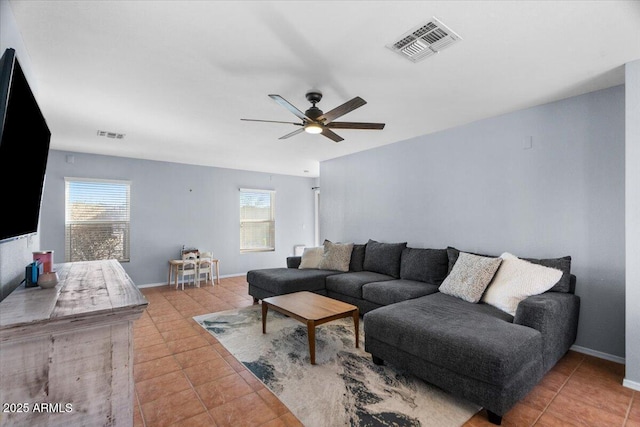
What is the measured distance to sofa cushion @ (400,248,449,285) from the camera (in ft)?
12.1

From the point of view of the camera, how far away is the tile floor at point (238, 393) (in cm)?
189

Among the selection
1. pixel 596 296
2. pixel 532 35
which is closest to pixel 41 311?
pixel 532 35

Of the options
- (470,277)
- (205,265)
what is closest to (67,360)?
(470,277)

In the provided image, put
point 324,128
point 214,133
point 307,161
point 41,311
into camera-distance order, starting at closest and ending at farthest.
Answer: point 41,311 < point 324,128 < point 214,133 < point 307,161

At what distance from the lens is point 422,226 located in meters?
4.34

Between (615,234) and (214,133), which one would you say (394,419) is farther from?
(214,133)

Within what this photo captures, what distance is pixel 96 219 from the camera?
532 centimetres

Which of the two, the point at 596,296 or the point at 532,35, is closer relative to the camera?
the point at 532,35

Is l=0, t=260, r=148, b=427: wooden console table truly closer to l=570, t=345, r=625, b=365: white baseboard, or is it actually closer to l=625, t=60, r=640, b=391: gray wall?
l=625, t=60, r=640, b=391: gray wall

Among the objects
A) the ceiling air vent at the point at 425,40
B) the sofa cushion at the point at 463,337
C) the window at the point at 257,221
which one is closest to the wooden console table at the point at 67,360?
the sofa cushion at the point at 463,337

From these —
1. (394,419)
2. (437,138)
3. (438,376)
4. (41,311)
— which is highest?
(437,138)

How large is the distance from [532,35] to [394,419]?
2638 mm

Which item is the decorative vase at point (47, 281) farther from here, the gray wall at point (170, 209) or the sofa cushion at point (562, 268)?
the gray wall at point (170, 209)

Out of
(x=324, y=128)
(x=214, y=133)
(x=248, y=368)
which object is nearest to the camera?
(x=248, y=368)
